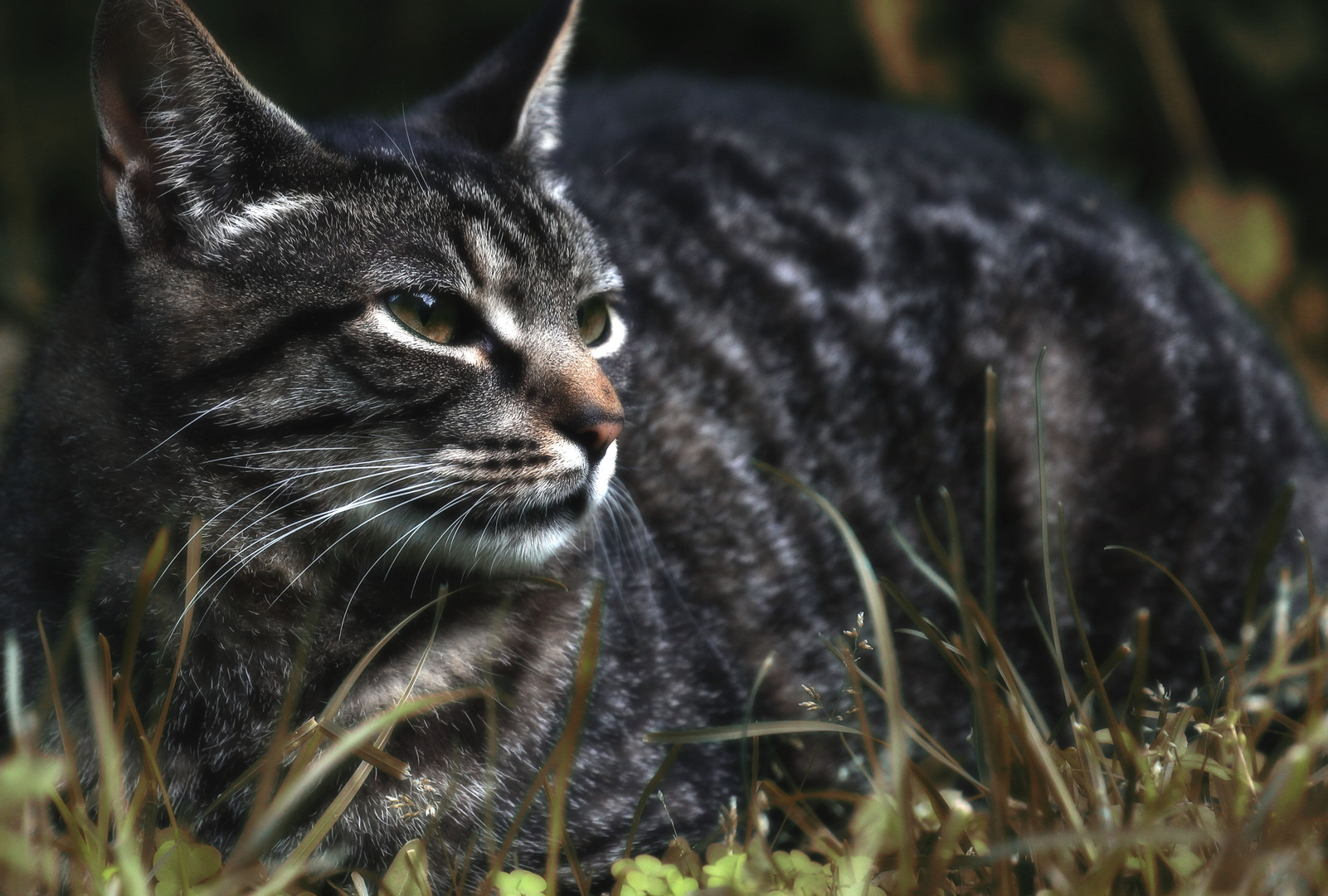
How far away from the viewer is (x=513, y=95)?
1828mm

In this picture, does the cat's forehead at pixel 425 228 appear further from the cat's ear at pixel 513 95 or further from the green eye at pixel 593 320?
the cat's ear at pixel 513 95

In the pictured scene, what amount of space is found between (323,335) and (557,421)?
297 millimetres

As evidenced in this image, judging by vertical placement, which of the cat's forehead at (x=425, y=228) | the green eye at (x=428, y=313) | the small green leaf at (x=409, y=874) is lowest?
the small green leaf at (x=409, y=874)

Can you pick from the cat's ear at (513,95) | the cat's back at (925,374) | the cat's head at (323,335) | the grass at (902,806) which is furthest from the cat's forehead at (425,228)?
the cat's back at (925,374)

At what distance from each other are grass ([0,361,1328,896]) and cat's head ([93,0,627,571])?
0.51ft

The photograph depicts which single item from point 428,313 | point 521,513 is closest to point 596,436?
point 521,513

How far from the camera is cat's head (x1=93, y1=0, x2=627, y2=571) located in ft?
4.63

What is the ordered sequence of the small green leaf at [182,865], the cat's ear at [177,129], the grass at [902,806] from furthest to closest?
the cat's ear at [177,129] < the small green leaf at [182,865] < the grass at [902,806]

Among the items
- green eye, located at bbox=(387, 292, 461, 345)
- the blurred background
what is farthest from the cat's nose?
the blurred background

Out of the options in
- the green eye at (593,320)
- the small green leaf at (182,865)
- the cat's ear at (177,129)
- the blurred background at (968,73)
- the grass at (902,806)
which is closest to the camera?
the grass at (902,806)

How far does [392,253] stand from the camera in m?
1.46

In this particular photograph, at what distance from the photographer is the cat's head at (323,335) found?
4.63ft

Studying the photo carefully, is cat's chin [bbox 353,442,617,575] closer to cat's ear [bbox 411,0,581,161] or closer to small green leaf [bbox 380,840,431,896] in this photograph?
small green leaf [bbox 380,840,431,896]

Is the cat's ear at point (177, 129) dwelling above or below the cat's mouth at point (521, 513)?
above
